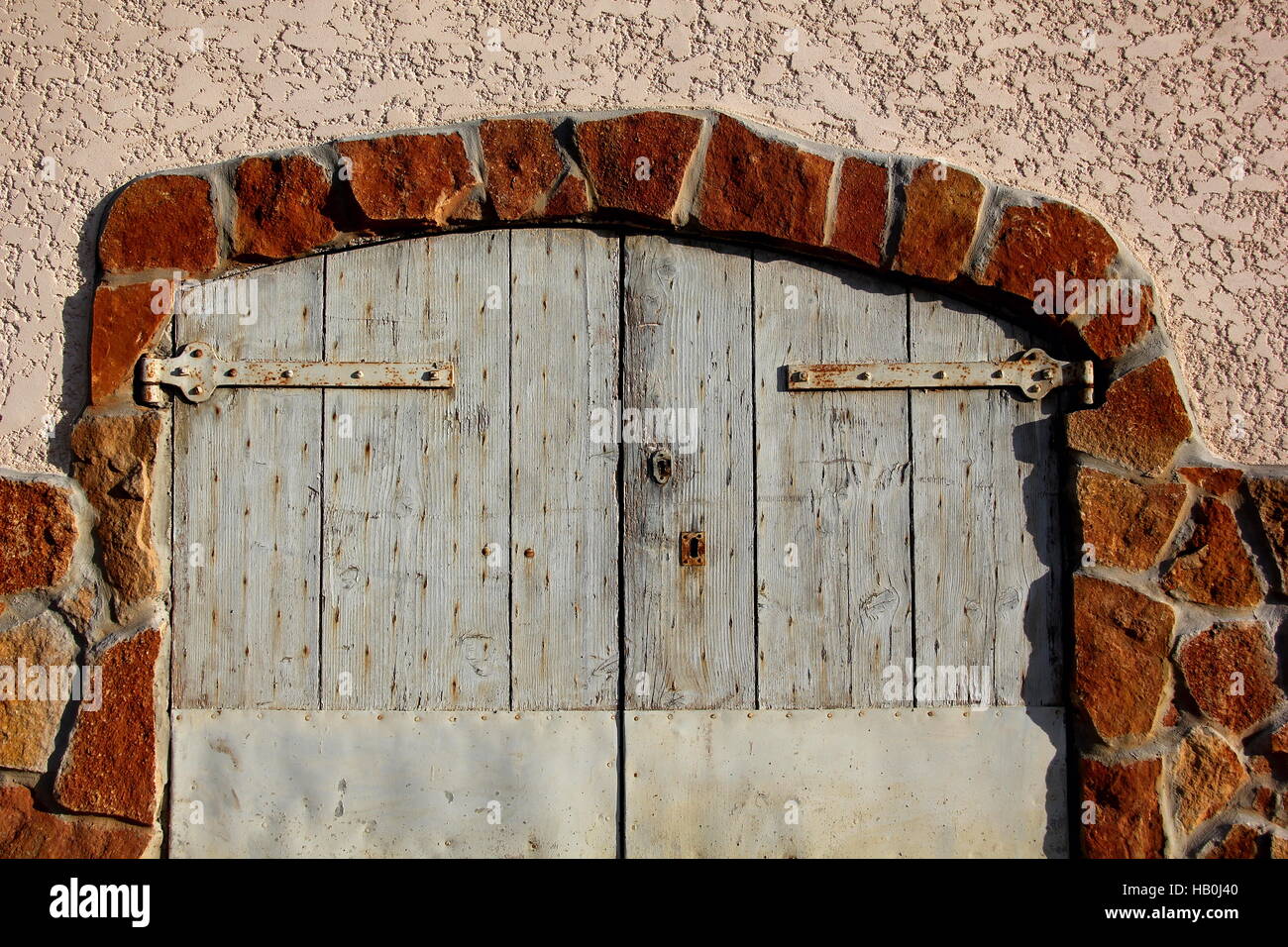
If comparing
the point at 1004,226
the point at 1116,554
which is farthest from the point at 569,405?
the point at 1116,554

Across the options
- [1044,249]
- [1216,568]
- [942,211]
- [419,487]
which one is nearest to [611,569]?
[419,487]

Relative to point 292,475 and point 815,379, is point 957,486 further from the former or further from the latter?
point 292,475

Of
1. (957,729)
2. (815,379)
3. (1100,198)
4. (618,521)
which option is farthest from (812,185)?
(957,729)

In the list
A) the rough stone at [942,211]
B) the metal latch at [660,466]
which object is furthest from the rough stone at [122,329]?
the rough stone at [942,211]

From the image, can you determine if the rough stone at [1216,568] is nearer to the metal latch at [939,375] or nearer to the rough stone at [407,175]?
the metal latch at [939,375]

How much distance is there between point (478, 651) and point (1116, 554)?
1455mm

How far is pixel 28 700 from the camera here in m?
2.14

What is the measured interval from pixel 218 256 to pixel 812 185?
136cm

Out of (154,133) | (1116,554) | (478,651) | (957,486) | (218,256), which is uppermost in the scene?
(154,133)

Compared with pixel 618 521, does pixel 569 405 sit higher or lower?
higher

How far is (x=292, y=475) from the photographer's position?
226cm

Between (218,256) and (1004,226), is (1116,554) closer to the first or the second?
(1004,226)

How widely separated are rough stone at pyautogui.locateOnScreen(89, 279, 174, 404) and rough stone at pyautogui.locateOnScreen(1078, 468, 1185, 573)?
213 centimetres

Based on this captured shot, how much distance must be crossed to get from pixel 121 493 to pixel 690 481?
129 cm
